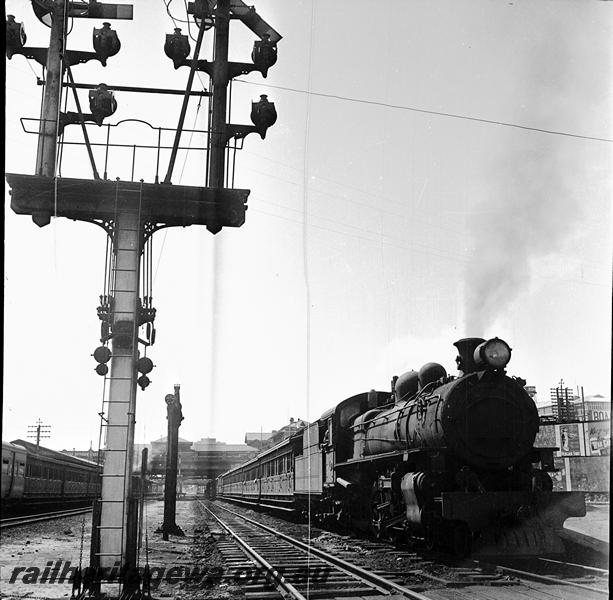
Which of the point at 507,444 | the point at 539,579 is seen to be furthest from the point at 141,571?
the point at 507,444

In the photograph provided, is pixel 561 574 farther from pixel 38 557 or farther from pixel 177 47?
pixel 38 557

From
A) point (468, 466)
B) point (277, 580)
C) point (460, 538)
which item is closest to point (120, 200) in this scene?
point (277, 580)

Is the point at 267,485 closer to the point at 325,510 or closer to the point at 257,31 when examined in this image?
the point at 325,510

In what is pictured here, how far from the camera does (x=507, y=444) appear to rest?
9297 mm

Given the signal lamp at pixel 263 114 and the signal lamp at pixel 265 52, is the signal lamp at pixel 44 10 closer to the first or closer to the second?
the signal lamp at pixel 265 52

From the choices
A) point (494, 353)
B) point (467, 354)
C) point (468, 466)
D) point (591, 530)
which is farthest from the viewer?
point (591, 530)

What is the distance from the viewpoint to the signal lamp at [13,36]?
738 centimetres

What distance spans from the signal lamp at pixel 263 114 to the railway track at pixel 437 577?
5.75 meters

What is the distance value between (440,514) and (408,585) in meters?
1.73

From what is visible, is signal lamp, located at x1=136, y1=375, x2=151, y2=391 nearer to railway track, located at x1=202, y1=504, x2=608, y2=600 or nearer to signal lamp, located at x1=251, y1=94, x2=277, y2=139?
railway track, located at x1=202, y1=504, x2=608, y2=600

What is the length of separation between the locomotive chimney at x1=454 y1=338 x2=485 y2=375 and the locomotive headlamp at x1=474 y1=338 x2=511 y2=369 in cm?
25

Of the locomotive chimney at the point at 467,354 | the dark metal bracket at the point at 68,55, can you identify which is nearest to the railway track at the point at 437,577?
the locomotive chimney at the point at 467,354

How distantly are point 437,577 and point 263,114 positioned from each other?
248 inches

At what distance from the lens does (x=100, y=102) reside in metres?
7.87
